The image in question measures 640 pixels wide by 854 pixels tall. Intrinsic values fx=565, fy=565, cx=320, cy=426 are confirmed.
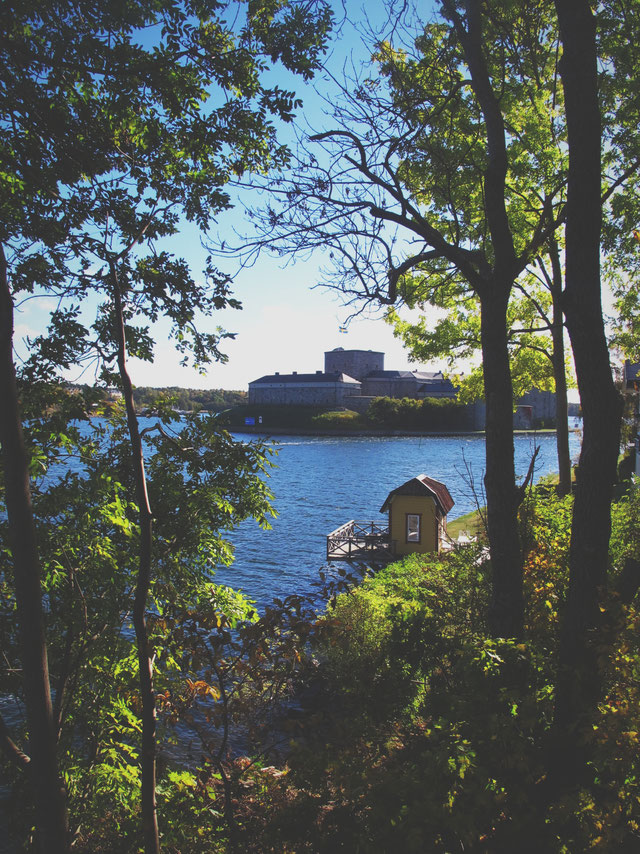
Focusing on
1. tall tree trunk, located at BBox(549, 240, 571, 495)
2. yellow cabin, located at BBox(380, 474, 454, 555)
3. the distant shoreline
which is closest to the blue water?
tall tree trunk, located at BBox(549, 240, 571, 495)

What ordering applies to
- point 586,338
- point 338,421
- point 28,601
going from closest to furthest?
point 28,601 < point 586,338 < point 338,421

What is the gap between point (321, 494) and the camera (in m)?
41.7

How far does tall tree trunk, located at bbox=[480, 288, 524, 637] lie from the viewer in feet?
18.3

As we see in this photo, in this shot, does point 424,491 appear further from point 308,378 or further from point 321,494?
point 308,378

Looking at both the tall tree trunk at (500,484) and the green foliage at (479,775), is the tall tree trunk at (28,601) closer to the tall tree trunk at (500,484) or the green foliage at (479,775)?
the green foliage at (479,775)

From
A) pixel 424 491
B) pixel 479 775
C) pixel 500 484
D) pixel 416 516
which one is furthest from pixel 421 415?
pixel 479 775

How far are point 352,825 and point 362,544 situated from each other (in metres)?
20.8

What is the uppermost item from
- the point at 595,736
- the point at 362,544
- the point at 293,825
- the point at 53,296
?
the point at 53,296

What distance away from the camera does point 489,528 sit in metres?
5.88

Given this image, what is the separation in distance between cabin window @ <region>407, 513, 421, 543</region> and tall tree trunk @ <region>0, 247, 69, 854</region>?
64.8 feet

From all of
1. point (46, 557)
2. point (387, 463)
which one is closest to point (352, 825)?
point (46, 557)

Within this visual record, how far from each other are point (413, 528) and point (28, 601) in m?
20.2

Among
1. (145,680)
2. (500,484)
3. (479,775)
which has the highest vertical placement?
(500,484)

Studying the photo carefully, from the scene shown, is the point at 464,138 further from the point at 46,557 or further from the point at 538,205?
the point at 46,557
